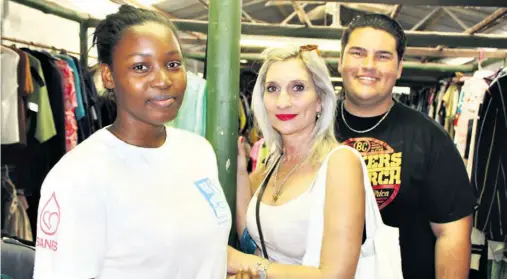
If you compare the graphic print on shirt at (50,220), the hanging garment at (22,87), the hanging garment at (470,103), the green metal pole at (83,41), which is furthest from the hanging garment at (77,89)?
the hanging garment at (470,103)

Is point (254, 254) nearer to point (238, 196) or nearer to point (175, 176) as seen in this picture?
point (238, 196)

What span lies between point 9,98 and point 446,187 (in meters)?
2.89

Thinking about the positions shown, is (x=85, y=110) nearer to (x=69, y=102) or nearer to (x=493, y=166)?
(x=69, y=102)

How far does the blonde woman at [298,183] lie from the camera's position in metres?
1.54

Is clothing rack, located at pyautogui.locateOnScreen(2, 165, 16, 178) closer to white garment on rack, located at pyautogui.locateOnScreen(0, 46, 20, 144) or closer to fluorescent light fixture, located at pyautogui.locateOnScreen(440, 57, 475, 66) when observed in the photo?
white garment on rack, located at pyautogui.locateOnScreen(0, 46, 20, 144)

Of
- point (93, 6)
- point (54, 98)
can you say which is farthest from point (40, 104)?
point (93, 6)

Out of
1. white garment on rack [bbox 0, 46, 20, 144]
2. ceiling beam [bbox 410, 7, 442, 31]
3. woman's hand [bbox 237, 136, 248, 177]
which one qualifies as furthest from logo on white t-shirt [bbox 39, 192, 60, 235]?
ceiling beam [bbox 410, 7, 442, 31]

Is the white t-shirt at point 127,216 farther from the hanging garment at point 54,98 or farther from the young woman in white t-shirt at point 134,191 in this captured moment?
the hanging garment at point 54,98

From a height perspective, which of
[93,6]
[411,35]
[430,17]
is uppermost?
[430,17]

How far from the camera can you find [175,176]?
1387 millimetres

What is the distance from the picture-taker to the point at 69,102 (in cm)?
398

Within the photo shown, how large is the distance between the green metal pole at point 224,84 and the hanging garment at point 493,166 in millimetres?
2041

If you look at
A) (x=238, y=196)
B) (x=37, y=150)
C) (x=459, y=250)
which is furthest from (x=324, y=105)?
(x=37, y=150)

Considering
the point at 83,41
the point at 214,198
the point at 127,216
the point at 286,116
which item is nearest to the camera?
the point at 127,216
